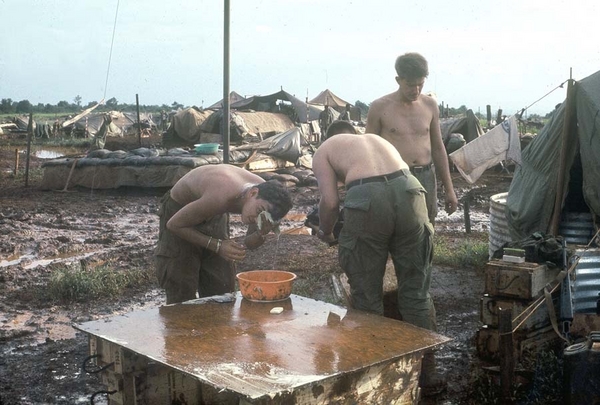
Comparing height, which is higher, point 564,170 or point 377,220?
point 564,170

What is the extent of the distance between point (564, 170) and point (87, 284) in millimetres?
4570

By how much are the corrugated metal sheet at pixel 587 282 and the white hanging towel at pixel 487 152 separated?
137 inches

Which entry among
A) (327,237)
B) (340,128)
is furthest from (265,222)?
(340,128)

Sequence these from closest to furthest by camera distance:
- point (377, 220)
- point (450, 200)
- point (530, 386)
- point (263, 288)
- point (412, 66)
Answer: point (263, 288)
point (377, 220)
point (530, 386)
point (412, 66)
point (450, 200)

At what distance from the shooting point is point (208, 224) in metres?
4.41

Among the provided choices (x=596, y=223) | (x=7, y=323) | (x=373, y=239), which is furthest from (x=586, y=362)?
(x=7, y=323)

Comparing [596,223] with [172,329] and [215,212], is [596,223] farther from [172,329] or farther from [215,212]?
[172,329]

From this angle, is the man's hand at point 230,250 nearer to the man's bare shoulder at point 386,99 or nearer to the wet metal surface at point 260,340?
the wet metal surface at point 260,340

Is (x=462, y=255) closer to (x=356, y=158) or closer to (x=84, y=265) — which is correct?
(x=84, y=265)

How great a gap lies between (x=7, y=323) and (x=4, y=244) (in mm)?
4012

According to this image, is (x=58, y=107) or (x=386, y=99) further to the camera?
(x=58, y=107)

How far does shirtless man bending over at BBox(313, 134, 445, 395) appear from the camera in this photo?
391cm

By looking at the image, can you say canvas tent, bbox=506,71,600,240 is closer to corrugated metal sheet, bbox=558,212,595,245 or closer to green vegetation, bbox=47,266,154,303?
corrugated metal sheet, bbox=558,212,595,245

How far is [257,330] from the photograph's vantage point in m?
3.27
